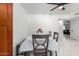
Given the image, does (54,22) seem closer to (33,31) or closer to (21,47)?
(33,31)

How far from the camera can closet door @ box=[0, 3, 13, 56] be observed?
2101 millimetres

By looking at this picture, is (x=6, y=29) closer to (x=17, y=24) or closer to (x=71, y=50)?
(x=17, y=24)

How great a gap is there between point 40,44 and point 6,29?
1.29m

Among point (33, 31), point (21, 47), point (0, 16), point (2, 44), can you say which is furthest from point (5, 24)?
point (33, 31)

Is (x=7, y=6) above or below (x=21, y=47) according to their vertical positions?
above

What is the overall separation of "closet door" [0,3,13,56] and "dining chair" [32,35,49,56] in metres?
1.04

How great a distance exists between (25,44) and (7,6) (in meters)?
1.49

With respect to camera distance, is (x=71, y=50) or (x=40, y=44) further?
(x=71, y=50)

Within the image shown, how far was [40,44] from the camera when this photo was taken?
10.7 ft

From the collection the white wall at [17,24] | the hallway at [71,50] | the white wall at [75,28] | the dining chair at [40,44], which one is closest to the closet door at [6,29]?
the white wall at [17,24]

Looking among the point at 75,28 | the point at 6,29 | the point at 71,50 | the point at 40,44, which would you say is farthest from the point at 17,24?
the point at 75,28

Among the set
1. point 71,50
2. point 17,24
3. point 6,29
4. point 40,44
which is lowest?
point 71,50

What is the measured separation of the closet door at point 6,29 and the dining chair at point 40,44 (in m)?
1.04

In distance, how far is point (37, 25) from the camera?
24.7ft
